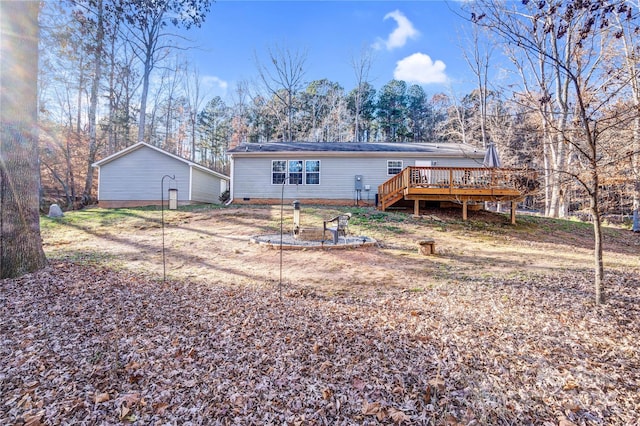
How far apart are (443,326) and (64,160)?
24.5m

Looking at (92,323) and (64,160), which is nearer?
→ (92,323)

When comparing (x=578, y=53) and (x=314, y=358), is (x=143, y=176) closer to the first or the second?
(x=314, y=358)

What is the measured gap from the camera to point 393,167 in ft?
50.3

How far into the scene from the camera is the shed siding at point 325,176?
606 inches

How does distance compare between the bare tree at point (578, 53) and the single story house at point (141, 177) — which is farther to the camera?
the single story house at point (141, 177)

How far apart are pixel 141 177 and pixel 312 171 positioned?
9322mm

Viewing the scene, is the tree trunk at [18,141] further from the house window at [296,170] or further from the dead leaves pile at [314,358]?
the house window at [296,170]

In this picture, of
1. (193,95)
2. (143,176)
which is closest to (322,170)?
(143,176)

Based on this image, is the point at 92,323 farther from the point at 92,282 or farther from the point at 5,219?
the point at 5,219

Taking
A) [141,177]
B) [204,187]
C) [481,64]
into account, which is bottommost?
[204,187]

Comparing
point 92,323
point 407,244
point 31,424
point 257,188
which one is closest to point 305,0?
point 257,188

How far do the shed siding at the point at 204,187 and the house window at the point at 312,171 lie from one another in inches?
244

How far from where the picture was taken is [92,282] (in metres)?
4.76

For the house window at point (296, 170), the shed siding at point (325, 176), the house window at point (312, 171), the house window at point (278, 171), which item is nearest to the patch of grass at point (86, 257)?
the shed siding at point (325, 176)
